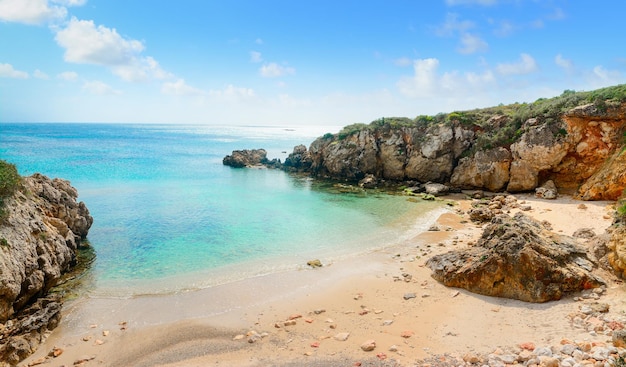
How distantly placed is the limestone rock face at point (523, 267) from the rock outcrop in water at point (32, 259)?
14412 mm

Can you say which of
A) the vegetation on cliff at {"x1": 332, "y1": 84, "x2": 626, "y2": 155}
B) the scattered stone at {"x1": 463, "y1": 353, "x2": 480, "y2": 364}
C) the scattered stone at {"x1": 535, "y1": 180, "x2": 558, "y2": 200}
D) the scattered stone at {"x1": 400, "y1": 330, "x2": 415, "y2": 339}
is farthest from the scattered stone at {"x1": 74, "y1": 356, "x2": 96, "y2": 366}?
the vegetation on cliff at {"x1": 332, "y1": 84, "x2": 626, "y2": 155}

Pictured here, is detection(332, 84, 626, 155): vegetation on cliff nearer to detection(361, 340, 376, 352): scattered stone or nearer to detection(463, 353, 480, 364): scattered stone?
detection(463, 353, 480, 364): scattered stone

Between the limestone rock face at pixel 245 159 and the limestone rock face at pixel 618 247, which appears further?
the limestone rock face at pixel 245 159

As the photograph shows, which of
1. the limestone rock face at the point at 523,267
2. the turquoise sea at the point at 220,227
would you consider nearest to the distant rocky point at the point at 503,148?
the turquoise sea at the point at 220,227

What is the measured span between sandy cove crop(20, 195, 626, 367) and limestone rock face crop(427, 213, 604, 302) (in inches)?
15.7

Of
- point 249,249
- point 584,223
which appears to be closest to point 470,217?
point 584,223

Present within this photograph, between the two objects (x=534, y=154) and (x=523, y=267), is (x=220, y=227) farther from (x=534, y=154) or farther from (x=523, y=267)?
(x=534, y=154)

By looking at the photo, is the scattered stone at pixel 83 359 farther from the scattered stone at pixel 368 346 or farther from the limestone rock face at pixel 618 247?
the limestone rock face at pixel 618 247

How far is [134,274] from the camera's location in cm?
1572

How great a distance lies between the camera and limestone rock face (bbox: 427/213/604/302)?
37.3 feet

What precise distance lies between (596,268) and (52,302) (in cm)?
1960

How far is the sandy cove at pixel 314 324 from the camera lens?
9.34m

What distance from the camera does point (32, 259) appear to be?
12992 mm

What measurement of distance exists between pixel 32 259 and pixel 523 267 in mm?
18118
